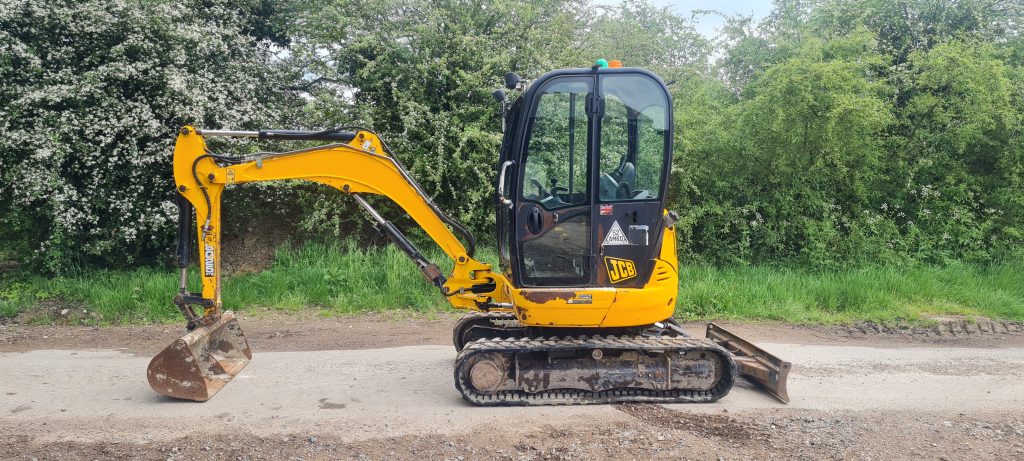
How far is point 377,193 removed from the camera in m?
5.21

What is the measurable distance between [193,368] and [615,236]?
329cm

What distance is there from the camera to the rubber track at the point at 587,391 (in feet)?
15.8

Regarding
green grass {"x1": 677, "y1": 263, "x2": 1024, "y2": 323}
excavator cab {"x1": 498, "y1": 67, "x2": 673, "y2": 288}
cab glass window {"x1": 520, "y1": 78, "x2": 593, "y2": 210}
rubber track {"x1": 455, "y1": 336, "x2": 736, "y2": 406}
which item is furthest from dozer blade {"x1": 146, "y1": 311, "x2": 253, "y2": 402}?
green grass {"x1": 677, "y1": 263, "x2": 1024, "y2": 323}

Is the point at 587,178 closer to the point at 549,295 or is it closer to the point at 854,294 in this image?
the point at 549,295

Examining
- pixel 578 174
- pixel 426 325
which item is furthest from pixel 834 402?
pixel 426 325

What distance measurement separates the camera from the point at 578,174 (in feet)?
15.9

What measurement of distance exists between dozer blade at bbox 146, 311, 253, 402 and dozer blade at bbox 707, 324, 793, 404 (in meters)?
4.09

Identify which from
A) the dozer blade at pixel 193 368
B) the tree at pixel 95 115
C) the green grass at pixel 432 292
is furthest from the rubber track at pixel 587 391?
the tree at pixel 95 115

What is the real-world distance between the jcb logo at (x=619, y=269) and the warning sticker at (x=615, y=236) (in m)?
0.12

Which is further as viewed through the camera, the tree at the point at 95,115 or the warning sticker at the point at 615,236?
the tree at the point at 95,115

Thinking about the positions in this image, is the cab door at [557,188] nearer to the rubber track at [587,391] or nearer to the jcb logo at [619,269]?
the jcb logo at [619,269]

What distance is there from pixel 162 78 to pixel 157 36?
701 millimetres

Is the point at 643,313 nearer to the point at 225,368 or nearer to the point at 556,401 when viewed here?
the point at 556,401

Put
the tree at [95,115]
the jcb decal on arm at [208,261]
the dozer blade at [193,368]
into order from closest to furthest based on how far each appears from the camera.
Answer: the dozer blade at [193,368], the jcb decal on arm at [208,261], the tree at [95,115]
